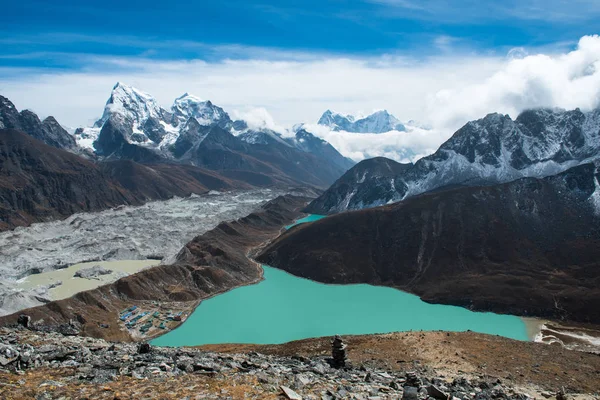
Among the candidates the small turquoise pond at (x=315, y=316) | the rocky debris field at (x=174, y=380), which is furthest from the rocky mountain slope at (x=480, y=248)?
the rocky debris field at (x=174, y=380)

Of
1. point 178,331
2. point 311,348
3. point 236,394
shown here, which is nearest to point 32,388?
point 236,394

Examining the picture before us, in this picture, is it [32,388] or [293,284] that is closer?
[32,388]

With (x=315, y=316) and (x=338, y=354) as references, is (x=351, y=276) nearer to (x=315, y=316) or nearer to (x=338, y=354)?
(x=315, y=316)

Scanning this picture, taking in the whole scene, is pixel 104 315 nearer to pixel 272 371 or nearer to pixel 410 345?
pixel 410 345

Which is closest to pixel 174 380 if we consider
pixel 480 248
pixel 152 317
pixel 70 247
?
pixel 152 317

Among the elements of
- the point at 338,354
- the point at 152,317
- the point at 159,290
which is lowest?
the point at 152,317

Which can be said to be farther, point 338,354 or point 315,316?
point 315,316
